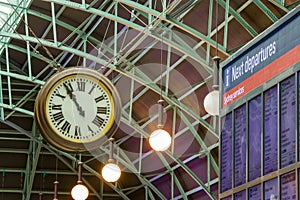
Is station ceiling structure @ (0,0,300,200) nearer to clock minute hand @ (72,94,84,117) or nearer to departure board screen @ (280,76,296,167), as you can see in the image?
departure board screen @ (280,76,296,167)

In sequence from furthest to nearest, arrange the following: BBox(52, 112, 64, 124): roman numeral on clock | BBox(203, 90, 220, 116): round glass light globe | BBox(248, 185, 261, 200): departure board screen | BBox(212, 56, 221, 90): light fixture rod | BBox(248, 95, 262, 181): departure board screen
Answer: BBox(203, 90, 220, 116): round glass light globe
BBox(212, 56, 221, 90): light fixture rod
BBox(248, 95, 262, 181): departure board screen
BBox(248, 185, 261, 200): departure board screen
BBox(52, 112, 64, 124): roman numeral on clock

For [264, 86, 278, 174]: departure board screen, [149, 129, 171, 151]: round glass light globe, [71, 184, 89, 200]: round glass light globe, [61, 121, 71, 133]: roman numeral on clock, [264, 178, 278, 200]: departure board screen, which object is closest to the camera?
[61, 121, 71, 133]: roman numeral on clock

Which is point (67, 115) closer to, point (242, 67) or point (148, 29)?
point (242, 67)

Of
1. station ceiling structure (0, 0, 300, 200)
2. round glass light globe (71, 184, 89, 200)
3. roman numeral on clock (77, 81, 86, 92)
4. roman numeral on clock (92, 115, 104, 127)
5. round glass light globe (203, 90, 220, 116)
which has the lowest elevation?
roman numeral on clock (92, 115, 104, 127)

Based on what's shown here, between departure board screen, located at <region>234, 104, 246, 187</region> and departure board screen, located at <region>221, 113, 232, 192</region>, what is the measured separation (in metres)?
0.20

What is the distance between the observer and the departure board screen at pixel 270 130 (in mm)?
10180

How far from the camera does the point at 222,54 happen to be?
878 inches

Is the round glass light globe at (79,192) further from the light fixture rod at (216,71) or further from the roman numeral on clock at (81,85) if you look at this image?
the roman numeral on clock at (81,85)

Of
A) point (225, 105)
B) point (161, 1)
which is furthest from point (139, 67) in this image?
point (225, 105)

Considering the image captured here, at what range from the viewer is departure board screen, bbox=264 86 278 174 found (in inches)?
401

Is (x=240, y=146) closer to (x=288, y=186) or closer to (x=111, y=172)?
(x=288, y=186)

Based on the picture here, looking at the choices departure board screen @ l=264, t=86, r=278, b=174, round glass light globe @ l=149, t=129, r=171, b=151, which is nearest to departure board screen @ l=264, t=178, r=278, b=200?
departure board screen @ l=264, t=86, r=278, b=174

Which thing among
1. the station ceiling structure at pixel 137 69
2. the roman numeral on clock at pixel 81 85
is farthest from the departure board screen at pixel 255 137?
the station ceiling structure at pixel 137 69

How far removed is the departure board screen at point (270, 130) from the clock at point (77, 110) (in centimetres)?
194
